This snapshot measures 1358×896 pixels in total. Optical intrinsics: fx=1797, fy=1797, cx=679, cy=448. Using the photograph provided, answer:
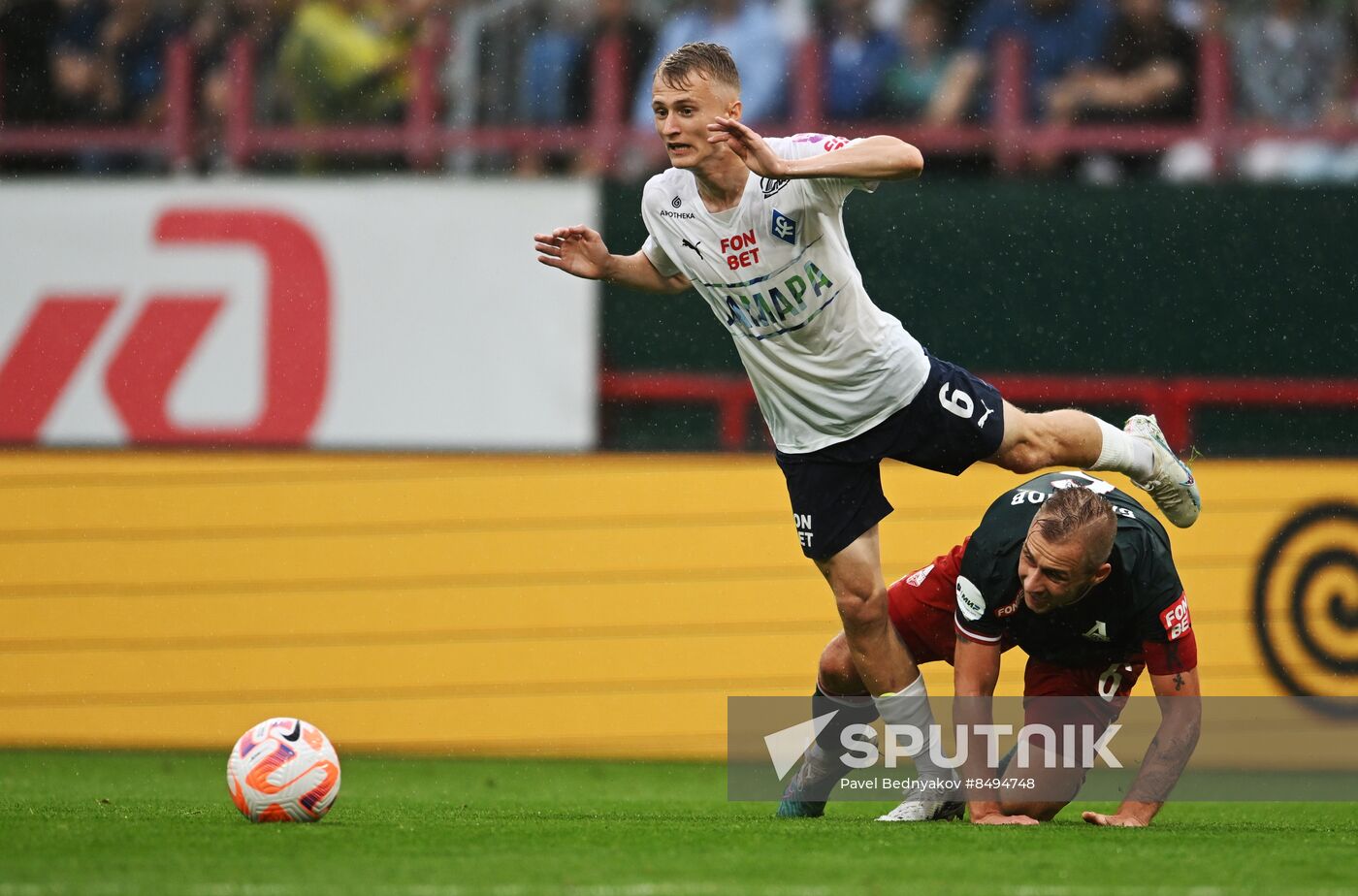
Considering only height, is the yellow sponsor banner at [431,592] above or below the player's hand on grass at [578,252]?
below

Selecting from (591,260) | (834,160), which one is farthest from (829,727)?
(834,160)

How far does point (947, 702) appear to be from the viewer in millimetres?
10445

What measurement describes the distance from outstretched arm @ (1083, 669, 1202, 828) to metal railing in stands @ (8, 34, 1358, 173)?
502 cm

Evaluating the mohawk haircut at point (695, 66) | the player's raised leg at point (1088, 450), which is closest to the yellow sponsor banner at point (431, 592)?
the player's raised leg at point (1088, 450)

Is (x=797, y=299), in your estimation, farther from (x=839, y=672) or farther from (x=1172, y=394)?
(x=1172, y=394)

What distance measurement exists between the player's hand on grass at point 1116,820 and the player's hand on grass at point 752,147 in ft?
8.69

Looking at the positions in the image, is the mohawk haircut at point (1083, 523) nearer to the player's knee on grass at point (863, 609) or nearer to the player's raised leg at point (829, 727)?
the player's knee on grass at point (863, 609)

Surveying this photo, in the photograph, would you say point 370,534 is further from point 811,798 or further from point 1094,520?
point 1094,520

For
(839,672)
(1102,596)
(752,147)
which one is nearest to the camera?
(752,147)

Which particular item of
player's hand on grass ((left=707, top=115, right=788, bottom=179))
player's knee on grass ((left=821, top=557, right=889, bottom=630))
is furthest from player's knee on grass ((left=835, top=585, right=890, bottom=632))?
player's hand on grass ((left=707, top=115, right=788, bottom=179))

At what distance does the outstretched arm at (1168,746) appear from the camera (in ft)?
21.4

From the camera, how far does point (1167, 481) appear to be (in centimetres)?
725

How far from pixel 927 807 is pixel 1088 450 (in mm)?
1516

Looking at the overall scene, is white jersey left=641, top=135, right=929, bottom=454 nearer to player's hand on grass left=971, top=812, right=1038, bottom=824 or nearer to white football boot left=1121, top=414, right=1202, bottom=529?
white football boot left=1121, top=414, right=1202, bottom=529
